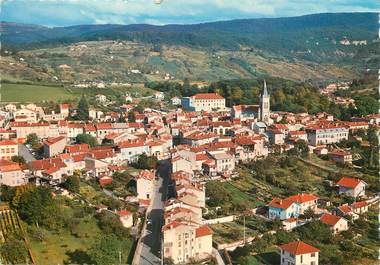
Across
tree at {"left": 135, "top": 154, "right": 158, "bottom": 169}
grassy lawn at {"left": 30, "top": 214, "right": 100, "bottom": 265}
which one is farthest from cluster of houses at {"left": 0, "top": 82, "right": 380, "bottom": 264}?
grassy lawn at {"left": 30, "top": 214, "right": 100, "bottom": 265}

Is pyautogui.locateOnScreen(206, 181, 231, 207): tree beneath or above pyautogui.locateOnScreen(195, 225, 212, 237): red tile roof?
beneath

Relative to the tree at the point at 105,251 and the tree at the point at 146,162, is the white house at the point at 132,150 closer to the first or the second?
the tree at the point at 146,162

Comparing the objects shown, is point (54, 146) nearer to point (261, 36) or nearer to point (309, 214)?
point (309, 214)

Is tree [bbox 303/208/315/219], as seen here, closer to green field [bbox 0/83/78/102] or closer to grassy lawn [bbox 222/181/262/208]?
grassy lawn [bbox 222/181/262/208]

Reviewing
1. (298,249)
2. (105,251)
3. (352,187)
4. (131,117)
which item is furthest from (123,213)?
(131,117)

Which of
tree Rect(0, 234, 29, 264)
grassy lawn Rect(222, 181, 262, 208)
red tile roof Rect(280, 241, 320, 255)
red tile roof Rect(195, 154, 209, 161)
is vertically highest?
tree Rect(0, 234, 29, 264)

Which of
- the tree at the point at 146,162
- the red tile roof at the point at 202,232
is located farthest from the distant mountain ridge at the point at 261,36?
the red tile roof at the point at 202,232

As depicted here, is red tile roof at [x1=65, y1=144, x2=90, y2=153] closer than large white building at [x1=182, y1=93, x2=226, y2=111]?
Yes

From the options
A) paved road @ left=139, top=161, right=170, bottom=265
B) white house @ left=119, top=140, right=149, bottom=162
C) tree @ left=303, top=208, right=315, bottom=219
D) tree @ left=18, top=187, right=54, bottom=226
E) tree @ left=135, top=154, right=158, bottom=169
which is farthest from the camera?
white house @ left=119, top=140, right=149, bottom=162
